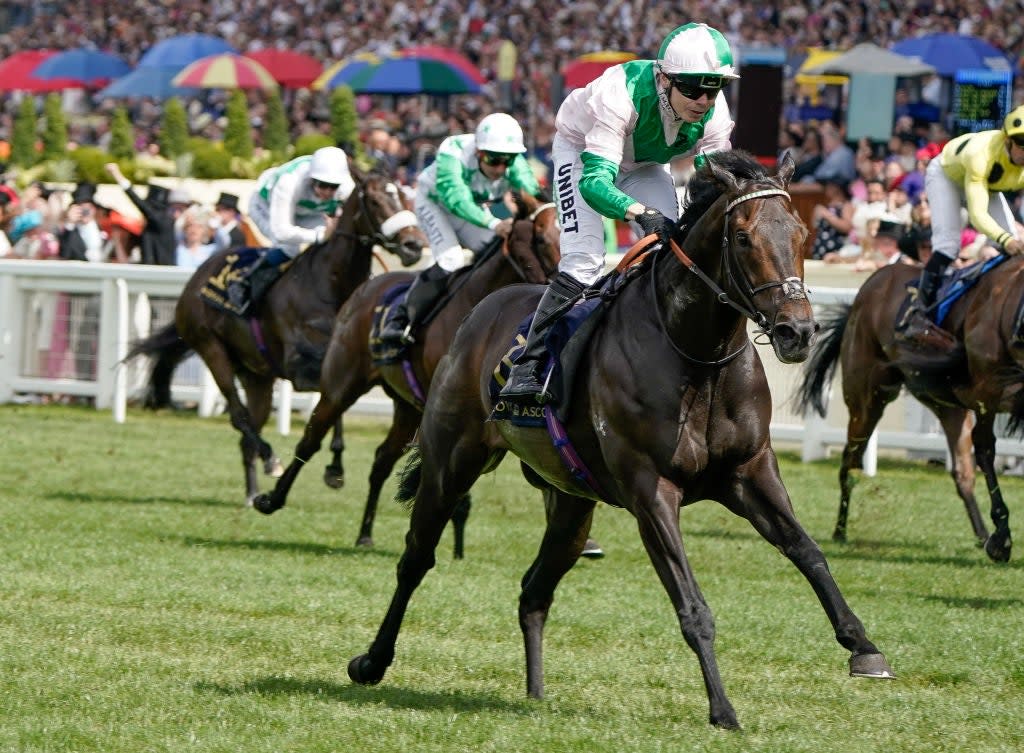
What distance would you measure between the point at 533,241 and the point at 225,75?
18536 mm

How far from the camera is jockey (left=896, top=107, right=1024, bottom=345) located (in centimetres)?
953

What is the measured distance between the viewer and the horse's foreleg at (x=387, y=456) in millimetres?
9531

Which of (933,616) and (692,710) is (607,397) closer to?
(692,710)

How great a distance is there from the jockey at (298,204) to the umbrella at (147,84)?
16816mm

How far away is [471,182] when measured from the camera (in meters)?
9.69

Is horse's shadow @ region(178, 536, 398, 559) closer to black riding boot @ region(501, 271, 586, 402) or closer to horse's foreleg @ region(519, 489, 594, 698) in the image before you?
horse's foreleg @ region(519, 489, 594, 698)

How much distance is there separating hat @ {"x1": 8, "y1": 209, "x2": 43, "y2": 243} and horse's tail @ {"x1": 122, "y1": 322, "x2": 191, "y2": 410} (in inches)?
232

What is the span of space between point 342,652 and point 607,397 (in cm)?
182

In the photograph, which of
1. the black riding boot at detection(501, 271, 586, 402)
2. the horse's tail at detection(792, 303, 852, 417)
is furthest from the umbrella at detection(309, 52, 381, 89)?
the black riding boot at detection(501, 271, 586, 402)

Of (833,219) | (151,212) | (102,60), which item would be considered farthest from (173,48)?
(833,219)

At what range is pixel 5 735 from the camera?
16.9 ft

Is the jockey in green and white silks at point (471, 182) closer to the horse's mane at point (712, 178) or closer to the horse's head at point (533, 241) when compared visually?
the horse's head at point (533, 241)

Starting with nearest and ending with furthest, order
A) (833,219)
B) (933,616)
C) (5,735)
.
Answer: (5,735), (933,616), (833,219)

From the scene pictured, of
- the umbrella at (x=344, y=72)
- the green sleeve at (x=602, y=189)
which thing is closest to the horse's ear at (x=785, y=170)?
the green sleeve at (x=602, y=189)
